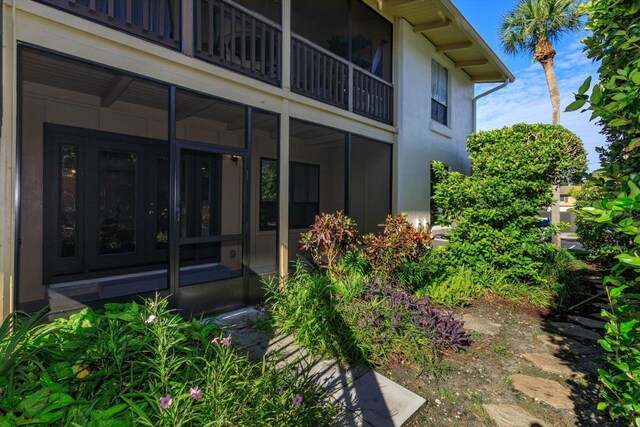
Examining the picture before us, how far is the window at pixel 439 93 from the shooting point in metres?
8.89

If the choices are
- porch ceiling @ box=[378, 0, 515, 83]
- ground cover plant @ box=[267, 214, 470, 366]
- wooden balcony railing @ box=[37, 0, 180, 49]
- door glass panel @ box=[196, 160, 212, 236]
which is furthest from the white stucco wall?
wooden balcony railing @ box=[37, 0, 180, 49]

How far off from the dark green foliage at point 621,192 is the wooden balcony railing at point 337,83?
4180mm

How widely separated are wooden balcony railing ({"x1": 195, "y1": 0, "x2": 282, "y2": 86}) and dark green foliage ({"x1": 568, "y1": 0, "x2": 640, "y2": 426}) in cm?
383

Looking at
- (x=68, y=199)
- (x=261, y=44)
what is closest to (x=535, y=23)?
(x=261, y=44)

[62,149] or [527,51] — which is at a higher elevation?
[527,51]

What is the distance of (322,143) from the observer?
27.8ft

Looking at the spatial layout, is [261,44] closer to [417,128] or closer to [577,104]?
[577,104]

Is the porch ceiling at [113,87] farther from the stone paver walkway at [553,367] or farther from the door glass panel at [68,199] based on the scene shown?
the stone paver walkway at [553,367]

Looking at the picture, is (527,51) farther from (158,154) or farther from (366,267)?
(158,154)

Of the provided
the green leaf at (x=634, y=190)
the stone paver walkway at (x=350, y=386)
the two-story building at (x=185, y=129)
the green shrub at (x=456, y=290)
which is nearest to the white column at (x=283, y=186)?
the two-story building at (x=185, y=129)

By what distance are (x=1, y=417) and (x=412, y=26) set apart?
8.82 m

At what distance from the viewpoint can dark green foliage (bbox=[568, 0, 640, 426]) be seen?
1219mm

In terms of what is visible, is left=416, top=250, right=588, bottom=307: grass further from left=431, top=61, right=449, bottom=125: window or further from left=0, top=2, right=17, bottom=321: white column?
left=431, top=61, right=449, bottom=125: window

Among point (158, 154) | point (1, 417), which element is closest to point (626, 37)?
point (1, 417)
